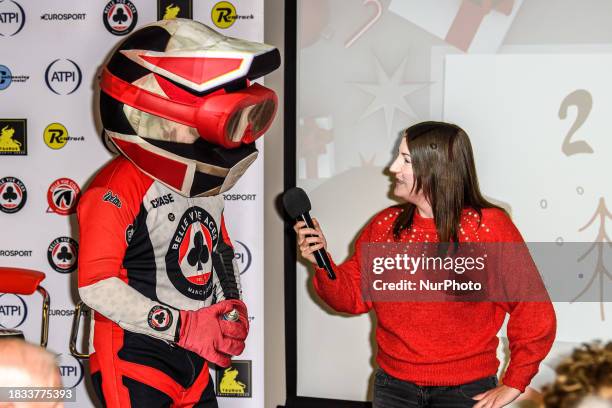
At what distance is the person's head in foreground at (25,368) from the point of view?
96 centimetres

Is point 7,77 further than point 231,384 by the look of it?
Yes

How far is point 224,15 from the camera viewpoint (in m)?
2.70

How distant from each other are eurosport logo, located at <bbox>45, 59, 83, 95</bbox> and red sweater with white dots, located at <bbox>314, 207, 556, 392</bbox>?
145 centimetres

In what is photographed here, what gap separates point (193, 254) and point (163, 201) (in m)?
0.18

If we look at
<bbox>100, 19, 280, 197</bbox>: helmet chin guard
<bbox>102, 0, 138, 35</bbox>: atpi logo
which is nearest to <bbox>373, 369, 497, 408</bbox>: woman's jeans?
<bbox>100, 19, 280, 197</bbox>: helmet chin guard

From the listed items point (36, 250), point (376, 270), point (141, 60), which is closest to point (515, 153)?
point (376, 270)

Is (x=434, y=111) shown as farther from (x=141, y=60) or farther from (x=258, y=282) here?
(x=141, y=60)

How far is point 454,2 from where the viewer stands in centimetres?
262

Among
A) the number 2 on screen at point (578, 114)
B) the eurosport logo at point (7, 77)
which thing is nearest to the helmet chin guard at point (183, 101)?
the eurosport logo at point (7, 77)

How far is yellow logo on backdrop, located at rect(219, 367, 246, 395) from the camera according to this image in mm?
2744

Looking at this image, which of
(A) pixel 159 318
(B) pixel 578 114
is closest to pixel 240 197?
(A) pixel 159 318

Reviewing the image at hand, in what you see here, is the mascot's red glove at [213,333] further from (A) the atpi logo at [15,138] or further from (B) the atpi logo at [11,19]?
(B) the atpi logo at [11,19]

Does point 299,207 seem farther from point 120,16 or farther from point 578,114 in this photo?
point 120,16

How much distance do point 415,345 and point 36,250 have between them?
1.70 m
